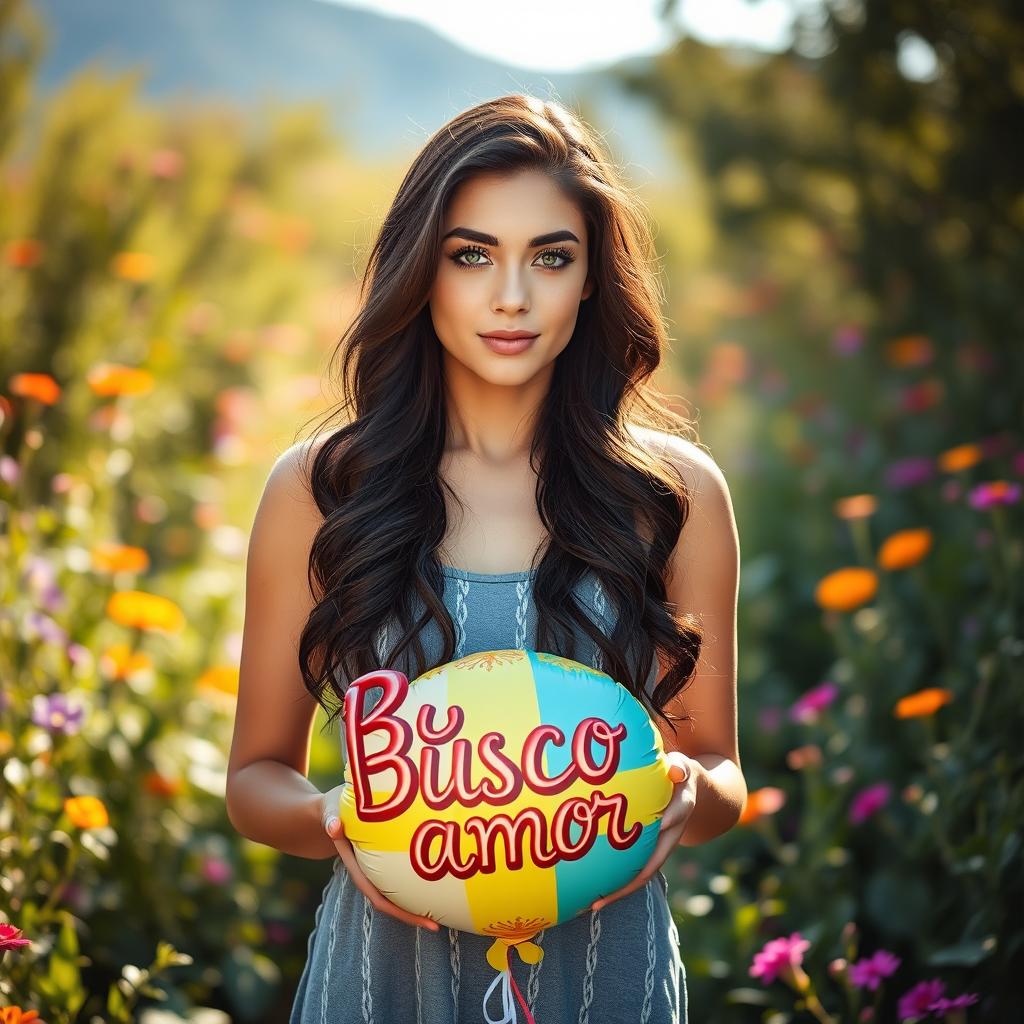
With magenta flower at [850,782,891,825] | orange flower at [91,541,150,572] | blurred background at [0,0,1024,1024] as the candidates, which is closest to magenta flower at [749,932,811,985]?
blurred background at [0,0,1024,1024]

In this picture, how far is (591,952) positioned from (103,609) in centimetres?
169

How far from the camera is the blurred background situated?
97.1 inches

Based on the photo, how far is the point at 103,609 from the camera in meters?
2.88

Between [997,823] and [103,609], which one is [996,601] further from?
[103,609]

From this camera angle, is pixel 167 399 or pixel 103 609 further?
pixel 167 399

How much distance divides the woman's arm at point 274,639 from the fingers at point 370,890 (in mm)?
271

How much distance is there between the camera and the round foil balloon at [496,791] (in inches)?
54.6

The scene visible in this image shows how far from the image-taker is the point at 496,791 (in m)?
1.38

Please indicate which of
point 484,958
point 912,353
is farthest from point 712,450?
point 484,958

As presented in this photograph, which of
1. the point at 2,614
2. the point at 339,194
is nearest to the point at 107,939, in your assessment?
the point at 2,614

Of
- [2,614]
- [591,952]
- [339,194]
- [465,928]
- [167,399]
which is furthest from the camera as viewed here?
[339,194]

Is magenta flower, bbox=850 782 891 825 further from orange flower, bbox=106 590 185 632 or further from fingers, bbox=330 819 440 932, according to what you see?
orange flower, bbox=106 590 185 632

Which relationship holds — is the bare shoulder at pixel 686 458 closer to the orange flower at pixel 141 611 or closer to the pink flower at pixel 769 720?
the orange flower at pixel 141 611

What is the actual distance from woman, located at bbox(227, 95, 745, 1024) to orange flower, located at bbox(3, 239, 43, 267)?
1982 millimetres
